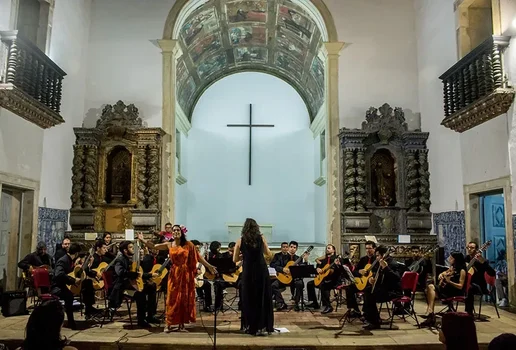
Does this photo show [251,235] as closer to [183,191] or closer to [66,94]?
[66,94]

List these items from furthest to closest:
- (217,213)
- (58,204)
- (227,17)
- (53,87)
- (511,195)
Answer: (217,213) → (227,17) → (58,204) → (53,87) → (511,195)

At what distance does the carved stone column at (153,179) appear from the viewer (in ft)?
43.1

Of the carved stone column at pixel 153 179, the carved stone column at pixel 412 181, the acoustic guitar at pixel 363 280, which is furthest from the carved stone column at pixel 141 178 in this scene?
the carved stone column at pixel 412 181

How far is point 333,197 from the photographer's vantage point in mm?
13453

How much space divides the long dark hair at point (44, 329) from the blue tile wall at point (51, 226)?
8.64 m

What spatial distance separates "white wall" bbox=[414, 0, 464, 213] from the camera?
11.8 m

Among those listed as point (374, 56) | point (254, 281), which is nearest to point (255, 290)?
point (254, 281)

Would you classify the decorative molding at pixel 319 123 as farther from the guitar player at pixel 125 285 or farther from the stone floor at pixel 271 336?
the guitar player at pixel 125 285

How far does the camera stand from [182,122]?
19.6 metres

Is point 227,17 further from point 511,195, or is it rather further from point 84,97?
point 511,195

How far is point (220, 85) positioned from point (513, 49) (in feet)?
47.0

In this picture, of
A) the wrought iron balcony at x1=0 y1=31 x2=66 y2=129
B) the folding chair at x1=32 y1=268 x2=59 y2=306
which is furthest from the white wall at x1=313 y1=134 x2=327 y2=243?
the folding chair at x1=32 y1=268 x2=59 y2=306

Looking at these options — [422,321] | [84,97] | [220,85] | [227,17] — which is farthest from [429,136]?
[220,85]

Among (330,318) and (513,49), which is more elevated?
(513,49)
